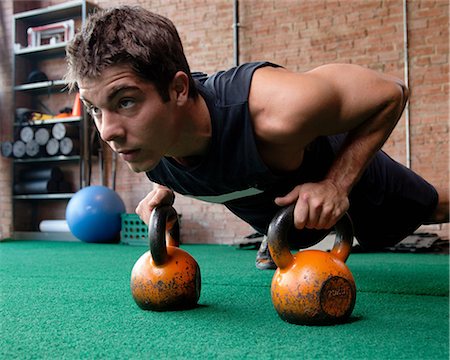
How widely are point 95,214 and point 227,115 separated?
3.69 meters

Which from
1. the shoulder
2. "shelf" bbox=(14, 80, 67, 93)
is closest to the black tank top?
the shoulder

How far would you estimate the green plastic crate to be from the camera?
4.78 metres

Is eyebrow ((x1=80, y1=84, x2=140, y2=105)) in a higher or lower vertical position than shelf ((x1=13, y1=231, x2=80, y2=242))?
higher

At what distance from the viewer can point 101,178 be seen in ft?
18.1

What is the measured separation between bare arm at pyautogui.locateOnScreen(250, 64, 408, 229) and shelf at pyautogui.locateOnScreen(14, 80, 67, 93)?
4572 millimetres

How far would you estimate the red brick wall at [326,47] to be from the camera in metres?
4.19

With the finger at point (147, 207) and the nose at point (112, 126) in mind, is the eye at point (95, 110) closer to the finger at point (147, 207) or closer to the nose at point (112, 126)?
the nose at point (112, 126)

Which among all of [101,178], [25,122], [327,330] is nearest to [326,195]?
[327,330]

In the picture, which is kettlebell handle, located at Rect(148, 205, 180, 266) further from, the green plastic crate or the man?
the green plastic crate

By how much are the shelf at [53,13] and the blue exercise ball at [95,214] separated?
2124 millimetres

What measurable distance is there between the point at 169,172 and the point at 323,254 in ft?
1.87

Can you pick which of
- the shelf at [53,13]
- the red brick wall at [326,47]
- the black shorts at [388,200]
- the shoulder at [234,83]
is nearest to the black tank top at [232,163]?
the shoulder at [234,83]

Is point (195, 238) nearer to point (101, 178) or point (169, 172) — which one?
point (101, 178)

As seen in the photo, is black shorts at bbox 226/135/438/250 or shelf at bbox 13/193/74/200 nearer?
black shorts at bbox 226/135/438/250
